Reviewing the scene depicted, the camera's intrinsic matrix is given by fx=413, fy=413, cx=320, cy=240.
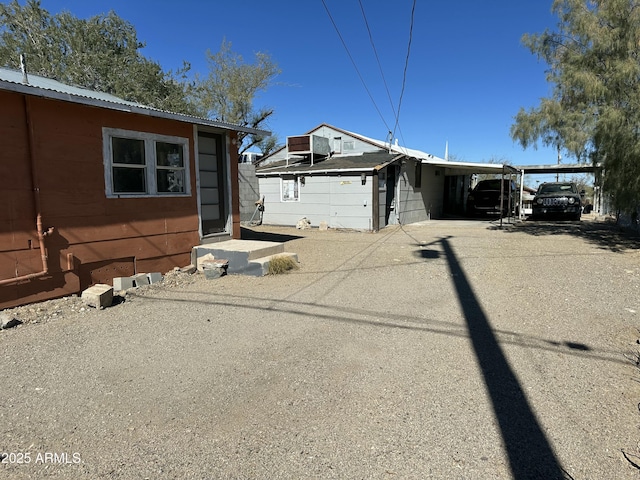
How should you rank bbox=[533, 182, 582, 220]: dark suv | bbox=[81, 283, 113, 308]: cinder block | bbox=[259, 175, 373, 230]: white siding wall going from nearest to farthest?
1. bbox=[81, 283, 113, 308]: cinder block
2. bbox=[259, 175, 373, 230]: white siding wall
3. bbox=[533, 182, 582, 220]: dark suv

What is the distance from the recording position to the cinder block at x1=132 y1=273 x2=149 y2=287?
6895 millimetres

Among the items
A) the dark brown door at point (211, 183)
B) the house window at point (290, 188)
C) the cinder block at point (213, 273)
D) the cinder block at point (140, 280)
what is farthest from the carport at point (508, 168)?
the cinder block at point (140, 280)

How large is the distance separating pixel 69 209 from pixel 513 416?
6356mm

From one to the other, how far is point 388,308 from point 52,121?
5.52 meters

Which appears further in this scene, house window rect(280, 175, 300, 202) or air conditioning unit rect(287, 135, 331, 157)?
air conditioning unit rect(287, 135, 331, 157)

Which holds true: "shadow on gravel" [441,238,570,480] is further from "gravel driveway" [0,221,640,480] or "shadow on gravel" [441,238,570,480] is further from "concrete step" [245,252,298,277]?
"concrete step" [245,252,298,277]

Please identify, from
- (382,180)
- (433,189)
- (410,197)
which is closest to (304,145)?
(382,180)

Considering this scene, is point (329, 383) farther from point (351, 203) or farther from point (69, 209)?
point (351, 203)

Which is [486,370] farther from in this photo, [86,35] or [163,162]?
[86,35]

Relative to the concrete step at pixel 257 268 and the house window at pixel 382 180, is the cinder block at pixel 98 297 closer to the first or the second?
the concrete step at pixel 257 268

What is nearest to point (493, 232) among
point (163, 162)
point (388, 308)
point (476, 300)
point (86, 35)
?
point (476, 300)

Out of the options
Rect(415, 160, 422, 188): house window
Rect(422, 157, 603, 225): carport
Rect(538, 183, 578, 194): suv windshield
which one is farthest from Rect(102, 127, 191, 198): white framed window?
Rect(538, 183, 578, 194): suv windshield

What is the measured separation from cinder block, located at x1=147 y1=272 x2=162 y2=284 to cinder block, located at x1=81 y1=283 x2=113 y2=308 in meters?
1.18

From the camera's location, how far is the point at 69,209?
20.4ft
